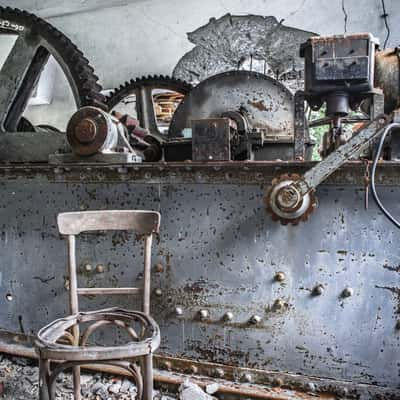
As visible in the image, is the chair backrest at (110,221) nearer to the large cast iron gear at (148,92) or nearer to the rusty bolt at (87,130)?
the rusty bolt at (87,130)

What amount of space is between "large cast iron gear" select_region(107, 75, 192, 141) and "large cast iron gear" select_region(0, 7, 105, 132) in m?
0.97

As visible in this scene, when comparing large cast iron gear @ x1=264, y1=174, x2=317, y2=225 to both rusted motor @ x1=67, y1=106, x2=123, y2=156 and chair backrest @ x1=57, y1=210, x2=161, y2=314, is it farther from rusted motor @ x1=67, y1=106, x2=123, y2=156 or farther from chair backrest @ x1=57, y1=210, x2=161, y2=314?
rusted motor @ x1=67, y1=106, x2=123, y2=156

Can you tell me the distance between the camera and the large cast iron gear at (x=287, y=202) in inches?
60.4

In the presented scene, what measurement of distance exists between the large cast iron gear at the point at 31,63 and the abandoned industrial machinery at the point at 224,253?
0.33m

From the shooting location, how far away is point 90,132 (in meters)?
1.85

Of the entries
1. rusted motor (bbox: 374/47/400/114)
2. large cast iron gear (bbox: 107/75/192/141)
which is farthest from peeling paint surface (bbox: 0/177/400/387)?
large cast iron gear (bbox: 107/75/192/141)

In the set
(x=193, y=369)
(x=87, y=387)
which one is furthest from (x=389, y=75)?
(x=87, y=387)

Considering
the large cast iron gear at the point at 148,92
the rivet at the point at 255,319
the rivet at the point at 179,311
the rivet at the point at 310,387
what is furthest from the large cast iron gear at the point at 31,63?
the rivet at the point at 310,387

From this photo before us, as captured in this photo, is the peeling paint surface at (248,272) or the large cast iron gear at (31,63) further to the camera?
the large cast iron gear at (31,63)

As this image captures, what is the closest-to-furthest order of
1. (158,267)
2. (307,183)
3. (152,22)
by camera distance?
(307,183) < (158,267) < (152,22)

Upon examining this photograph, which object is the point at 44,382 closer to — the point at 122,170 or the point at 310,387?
Result: the point at 122,170

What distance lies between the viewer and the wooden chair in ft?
3.95

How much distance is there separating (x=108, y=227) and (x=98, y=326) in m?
0.39

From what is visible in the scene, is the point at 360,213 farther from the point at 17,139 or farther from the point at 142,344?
the point at 17,139
